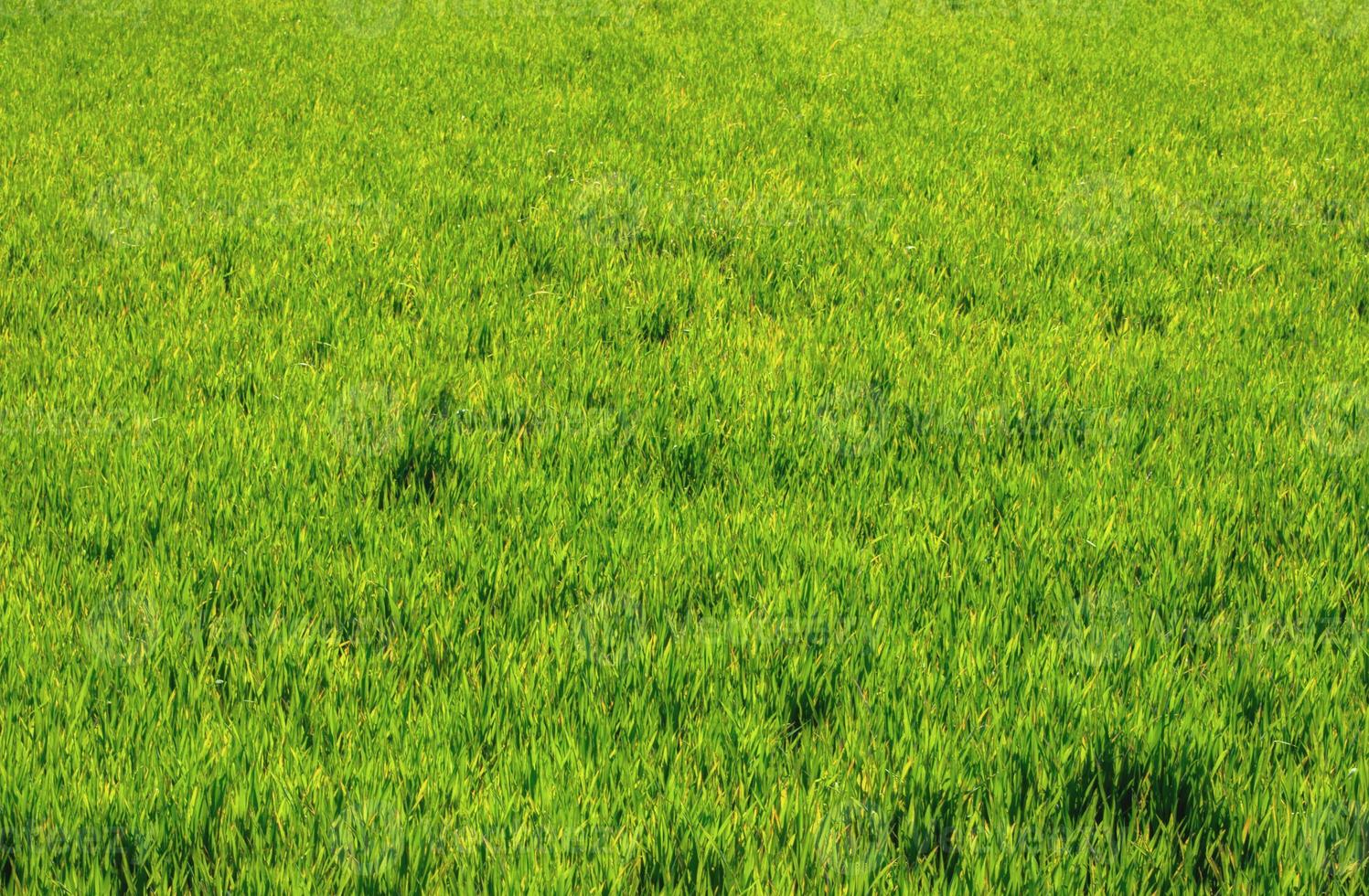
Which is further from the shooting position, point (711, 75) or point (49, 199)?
point (711, 75)

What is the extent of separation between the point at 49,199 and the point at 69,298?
1.32m

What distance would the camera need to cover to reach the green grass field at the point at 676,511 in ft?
6.23

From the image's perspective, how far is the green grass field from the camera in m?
1.90

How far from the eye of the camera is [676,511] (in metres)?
2.93

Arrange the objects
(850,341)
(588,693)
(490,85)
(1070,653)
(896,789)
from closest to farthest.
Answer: (896,789)
(588,693)
(1070,653)
(850,341)
(490,85)

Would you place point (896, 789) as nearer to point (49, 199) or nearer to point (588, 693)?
point (588, 693)

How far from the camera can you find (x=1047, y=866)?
1.81 m

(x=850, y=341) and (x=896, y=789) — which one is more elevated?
(x=850, y=341)

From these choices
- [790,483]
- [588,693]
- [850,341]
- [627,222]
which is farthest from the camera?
[627,222]

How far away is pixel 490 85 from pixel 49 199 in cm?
313

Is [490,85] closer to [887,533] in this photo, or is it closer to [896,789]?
[887,533]

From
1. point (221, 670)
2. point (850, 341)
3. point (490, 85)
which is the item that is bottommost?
point (221, 670)

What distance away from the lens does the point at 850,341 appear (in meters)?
4.04

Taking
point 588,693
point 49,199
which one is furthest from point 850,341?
point 49,199
